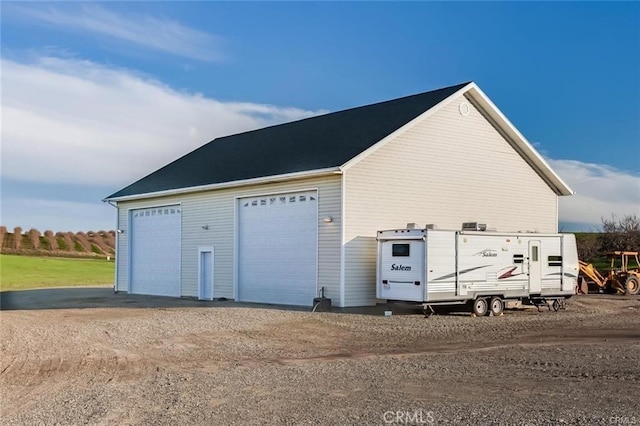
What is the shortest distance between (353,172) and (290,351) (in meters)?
9.37

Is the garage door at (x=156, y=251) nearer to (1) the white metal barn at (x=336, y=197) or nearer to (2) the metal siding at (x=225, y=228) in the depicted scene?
(1) the white metal barn at (x=336, y=197)

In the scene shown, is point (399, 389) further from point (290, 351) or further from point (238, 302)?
point (238, 302)

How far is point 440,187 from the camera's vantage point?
2541 centimetres

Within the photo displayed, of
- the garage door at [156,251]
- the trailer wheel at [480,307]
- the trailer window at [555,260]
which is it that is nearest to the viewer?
the trailer wheel at [480,307]

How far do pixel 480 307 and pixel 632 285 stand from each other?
15879 millimetres

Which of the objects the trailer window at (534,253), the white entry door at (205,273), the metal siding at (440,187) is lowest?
the white entry door at (205,273)

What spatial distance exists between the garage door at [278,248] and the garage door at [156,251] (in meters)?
4.94

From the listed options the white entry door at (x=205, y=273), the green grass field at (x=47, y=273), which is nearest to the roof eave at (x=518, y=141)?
the white entry door at (x=205, y=273)

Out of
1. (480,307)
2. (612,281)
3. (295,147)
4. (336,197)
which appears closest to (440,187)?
(336,197)

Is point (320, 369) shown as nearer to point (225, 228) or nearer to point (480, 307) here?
point (480, 307)

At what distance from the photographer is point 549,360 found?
1279cm

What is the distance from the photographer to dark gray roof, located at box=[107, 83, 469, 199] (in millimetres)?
24578

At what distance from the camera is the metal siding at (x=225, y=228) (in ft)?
74.6

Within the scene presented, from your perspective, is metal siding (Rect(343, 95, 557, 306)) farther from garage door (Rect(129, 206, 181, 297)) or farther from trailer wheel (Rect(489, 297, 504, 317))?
garage door (Rect(129, 206, 181, 297))
